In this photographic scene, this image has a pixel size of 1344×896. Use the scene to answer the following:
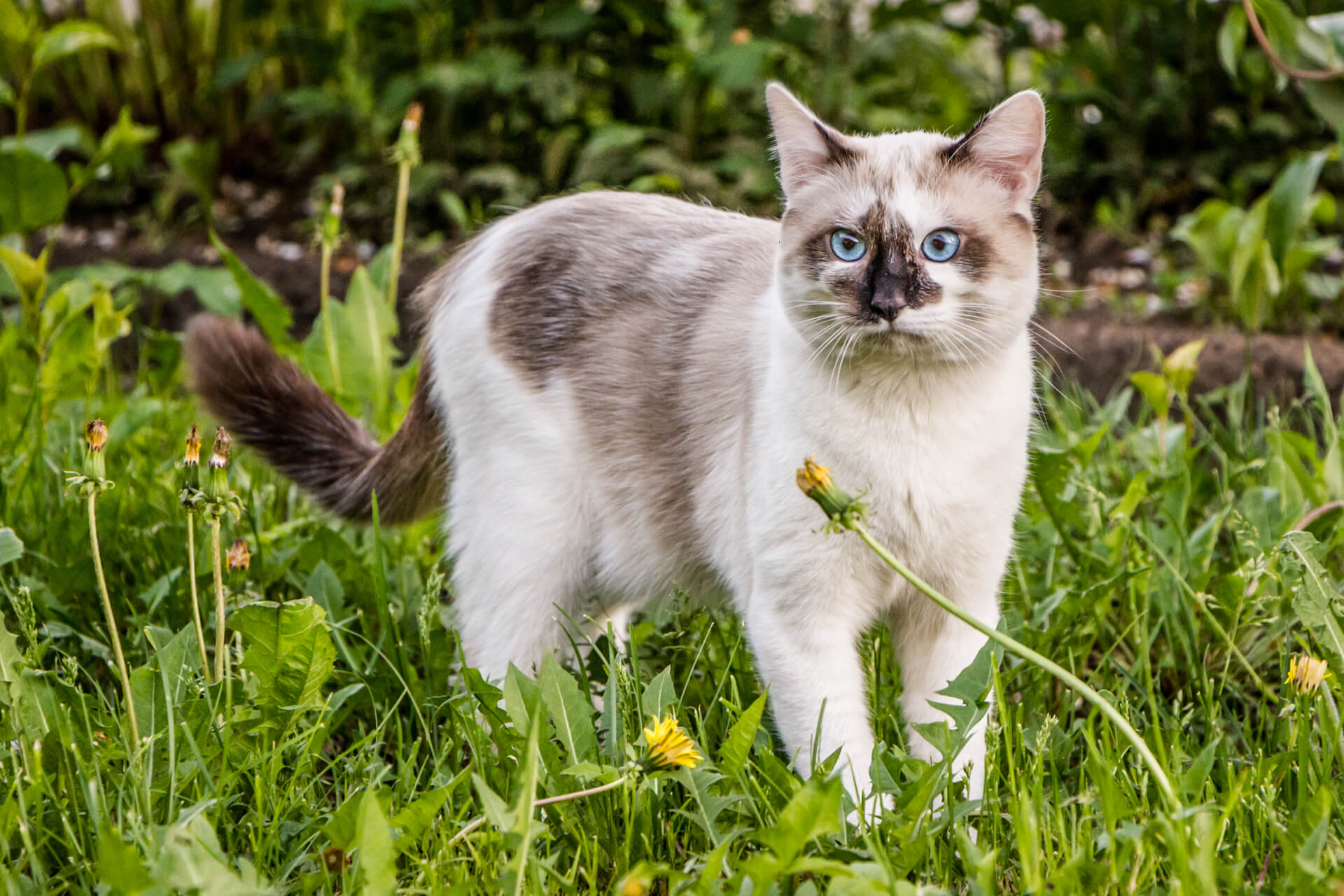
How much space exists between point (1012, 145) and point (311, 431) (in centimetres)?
132

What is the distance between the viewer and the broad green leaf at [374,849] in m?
1.31

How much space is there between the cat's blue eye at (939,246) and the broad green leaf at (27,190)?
2.30m

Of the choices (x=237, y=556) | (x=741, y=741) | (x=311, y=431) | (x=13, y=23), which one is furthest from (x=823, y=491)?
(x=13, y=23)

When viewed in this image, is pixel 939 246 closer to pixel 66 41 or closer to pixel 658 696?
pixel 658 696

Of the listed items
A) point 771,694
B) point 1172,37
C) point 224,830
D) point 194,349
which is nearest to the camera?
A: point 224,830

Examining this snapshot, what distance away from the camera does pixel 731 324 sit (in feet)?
6.66

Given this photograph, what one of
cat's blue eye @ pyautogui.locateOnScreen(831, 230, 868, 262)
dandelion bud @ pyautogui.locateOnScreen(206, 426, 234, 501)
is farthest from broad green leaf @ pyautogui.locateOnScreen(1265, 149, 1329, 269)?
dandelion bud @ pyautogui.locateOnScreen(206, 426, 234, 501)

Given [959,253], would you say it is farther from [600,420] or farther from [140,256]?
[140,256]

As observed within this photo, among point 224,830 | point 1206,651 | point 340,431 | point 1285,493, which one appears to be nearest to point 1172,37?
point 1285,493

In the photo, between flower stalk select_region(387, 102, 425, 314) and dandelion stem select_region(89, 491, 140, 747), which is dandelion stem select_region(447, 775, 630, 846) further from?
flower stalk select_region(387, 102, 425, 314)

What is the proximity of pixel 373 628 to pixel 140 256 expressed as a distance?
250cm

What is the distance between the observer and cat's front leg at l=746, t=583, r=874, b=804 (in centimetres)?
172

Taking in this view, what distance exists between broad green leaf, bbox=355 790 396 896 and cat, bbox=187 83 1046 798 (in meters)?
0.56

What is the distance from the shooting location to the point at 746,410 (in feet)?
6.28
